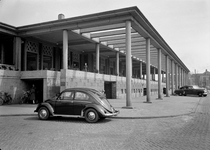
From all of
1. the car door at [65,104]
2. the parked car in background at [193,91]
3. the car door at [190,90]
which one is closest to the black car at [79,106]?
the car door at [65,104]

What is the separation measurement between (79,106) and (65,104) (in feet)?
2.33

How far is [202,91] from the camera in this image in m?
30.3

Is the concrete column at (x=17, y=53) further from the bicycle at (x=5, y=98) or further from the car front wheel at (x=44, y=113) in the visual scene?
the car front wheel at (x=44, y=113)

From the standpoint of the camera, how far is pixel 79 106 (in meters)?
8.98

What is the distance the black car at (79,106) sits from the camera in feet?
28.7

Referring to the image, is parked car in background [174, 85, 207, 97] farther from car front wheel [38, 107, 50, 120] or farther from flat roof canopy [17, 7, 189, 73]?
car front wheel [38, 107, 50, 120]

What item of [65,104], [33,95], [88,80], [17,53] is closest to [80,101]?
[65,104]

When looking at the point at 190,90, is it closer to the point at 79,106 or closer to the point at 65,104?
the point at 79,106

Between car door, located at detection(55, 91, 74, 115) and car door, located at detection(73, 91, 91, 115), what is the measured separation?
0.64ft

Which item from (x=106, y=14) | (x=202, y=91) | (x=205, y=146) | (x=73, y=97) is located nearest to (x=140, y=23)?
(x=106, y=14)

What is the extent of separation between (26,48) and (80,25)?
25.5 feet

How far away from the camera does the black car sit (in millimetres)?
8755

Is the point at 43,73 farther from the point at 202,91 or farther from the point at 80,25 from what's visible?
the point at 202,91

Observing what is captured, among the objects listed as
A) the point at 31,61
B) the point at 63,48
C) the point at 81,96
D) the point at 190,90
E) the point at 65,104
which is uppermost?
the point at 63,48
